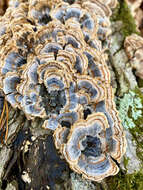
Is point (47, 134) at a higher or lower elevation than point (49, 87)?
lower

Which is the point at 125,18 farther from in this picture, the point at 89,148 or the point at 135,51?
the point at 89,148

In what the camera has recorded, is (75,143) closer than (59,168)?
Yes

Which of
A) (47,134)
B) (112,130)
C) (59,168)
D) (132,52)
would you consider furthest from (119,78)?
(59,168)

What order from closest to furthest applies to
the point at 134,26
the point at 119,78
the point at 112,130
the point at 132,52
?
the point at 112,130, the point at 119,78, the point at 132,52, the point at 134,26

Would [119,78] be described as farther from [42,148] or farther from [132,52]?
[42,148]

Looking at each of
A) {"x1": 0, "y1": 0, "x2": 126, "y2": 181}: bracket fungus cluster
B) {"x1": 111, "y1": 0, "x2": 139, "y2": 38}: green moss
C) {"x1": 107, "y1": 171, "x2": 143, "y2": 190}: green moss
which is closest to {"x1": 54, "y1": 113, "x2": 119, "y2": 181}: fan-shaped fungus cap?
{"x1": 0, "y1": 0, "x2": 126, "y2": 181}: bracket fungus cluster

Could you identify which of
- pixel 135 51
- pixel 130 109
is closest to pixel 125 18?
pixel 135 51
